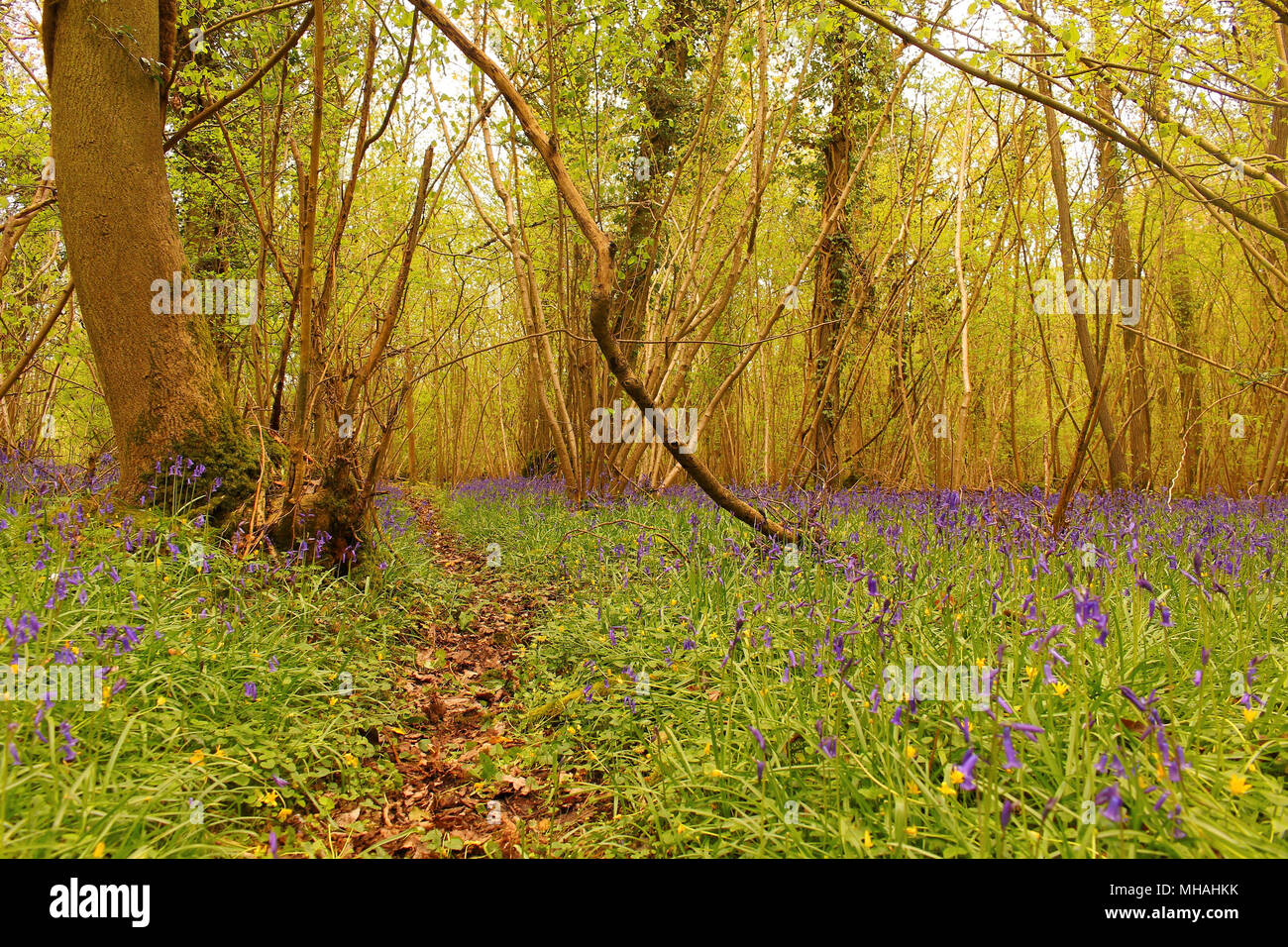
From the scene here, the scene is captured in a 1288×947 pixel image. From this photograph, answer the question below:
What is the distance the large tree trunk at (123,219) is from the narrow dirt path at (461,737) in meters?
1.65

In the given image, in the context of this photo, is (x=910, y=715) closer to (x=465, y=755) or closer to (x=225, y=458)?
(x=465, y=755)

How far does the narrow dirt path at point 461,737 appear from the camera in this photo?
83.9 inches

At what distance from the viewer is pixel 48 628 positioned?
1.99m

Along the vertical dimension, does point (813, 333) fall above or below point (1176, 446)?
above

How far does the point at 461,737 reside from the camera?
291 centimetres

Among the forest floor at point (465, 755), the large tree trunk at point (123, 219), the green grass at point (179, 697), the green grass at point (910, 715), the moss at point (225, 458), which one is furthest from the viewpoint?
the moss at point (225, 458)

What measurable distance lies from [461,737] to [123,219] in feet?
11.2

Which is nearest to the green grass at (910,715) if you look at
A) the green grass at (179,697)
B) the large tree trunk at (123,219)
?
the green grass at (179,697)

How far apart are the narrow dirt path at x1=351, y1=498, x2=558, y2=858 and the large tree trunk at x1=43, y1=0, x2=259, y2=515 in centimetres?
165

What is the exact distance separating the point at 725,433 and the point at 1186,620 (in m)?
11.8

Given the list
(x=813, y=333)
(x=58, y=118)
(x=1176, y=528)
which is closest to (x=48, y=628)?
(x=58, y=118)

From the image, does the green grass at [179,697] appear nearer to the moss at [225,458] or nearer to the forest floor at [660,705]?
the forest floor at [660,705]

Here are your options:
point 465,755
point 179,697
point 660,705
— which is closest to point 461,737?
point 465,755
